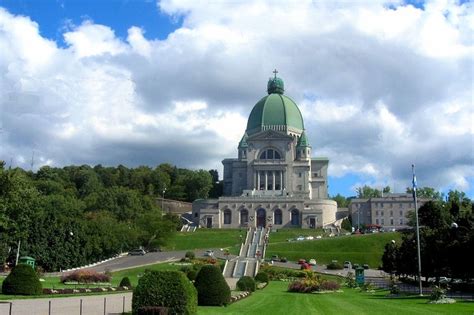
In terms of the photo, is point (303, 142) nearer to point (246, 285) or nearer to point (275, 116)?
point (275, 116)

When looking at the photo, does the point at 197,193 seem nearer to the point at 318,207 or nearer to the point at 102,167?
the point at 102,167

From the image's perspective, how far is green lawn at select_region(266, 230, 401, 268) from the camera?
242ft

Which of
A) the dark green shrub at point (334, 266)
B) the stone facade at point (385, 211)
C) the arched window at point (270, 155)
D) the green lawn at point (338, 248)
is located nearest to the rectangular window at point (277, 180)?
the arched window at point (270, 155)

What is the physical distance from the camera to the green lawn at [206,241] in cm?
8561

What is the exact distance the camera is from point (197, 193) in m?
144

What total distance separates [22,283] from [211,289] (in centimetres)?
1190

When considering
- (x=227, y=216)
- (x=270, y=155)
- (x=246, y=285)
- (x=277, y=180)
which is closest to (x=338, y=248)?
(x=227, y=216)

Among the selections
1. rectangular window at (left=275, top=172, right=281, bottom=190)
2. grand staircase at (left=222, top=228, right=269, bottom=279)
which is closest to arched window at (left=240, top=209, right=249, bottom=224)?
rectangular window at (left=275, top=172, right=281, bottom=190)

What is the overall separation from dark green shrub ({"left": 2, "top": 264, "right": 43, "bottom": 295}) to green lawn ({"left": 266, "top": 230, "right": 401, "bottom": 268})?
46.1m

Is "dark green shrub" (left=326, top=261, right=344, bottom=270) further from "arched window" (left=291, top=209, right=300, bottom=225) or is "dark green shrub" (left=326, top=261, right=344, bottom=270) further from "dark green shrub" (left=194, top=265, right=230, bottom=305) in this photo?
"arched window" (left=291, top=209, right=300, bottom=225)

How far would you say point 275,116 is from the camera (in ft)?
429

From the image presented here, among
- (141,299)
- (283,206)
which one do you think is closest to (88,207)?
(283,206)

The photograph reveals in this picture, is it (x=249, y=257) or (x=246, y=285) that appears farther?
(x=249, y=257)

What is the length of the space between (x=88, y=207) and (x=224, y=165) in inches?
1871
